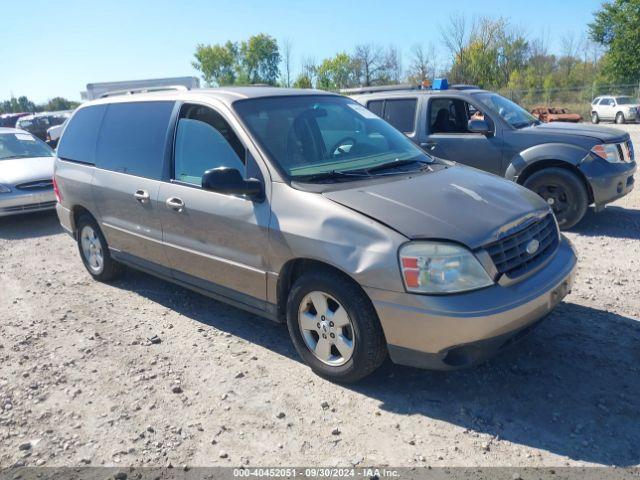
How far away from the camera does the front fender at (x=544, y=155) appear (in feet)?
22.0

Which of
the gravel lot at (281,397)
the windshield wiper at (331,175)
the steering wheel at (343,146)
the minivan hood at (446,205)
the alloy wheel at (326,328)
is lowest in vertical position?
the gravel lot at (281,397)

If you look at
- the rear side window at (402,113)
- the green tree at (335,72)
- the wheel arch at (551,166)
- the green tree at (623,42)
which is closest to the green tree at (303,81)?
the green tree at (335,72)

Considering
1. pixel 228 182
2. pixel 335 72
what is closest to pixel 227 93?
pixel 228 182

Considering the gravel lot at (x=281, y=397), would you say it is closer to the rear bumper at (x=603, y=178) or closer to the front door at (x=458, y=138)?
the rear bumper at (x=603, y=178)

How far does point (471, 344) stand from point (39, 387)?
2924 millimetres

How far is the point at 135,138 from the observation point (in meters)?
4.80

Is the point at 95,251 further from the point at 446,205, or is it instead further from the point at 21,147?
the point at 21,147

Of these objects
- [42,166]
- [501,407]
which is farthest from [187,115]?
[42,166]

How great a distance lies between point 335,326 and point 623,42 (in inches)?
1883

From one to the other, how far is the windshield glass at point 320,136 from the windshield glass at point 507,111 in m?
3.36

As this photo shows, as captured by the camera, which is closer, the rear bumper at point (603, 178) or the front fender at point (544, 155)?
the rear bumper at point (603, 178)

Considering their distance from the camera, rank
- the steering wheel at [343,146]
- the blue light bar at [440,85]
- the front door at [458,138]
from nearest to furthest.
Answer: the steering wheel at [343,146], the front door at [458,138], the blue light bar at [440,85]

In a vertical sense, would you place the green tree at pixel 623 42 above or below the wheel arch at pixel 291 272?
above

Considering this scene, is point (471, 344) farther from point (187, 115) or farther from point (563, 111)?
point (563, 111)
